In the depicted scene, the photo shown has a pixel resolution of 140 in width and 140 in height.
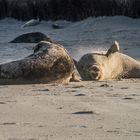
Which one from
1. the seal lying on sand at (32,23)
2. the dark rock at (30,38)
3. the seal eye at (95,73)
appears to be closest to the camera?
the seal eye at (95,73)

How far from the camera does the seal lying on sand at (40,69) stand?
7770mm

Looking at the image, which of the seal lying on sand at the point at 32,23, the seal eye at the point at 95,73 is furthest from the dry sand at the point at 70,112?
the seal lying on sand at the point at 32,23

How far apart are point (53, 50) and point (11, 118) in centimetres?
317

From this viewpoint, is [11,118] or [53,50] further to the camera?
[53,50]

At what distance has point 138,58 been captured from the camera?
11602 millimetres

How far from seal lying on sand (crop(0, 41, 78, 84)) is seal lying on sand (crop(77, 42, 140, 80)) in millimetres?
360

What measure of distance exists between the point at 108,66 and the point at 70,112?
3.42 meters

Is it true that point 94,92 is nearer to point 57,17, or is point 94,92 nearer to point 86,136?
point 86,136

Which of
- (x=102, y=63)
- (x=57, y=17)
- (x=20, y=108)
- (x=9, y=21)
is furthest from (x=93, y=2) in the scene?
(x=20, y=108)

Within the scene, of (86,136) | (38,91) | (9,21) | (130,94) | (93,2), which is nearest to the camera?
(86,136)

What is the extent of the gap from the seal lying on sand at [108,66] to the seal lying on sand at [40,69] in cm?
36

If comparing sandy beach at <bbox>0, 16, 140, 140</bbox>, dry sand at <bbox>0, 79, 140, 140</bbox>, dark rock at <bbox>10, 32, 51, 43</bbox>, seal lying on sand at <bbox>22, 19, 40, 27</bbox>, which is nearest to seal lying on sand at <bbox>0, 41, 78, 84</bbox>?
sandy beach at <bbox>0, 16, 140, 140</bbox>

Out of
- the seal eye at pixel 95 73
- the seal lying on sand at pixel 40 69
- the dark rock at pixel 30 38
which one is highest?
the seal lying on sand at pixel 40 69

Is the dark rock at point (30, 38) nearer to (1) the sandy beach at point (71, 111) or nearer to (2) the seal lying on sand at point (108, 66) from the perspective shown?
(2) the seal lying on sand at point (108, 66)
